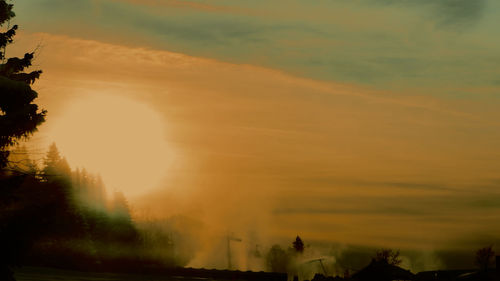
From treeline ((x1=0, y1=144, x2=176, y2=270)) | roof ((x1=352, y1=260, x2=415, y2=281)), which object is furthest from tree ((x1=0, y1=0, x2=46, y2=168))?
roof ((x1=352, y1=260, x2=415, y2=281))

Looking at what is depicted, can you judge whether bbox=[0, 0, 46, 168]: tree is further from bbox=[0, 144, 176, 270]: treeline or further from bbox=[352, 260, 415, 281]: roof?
bbox=[352, 260, 415, 281]: roof

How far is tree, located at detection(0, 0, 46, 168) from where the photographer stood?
33.8 metres

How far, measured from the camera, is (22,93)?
34.0 m

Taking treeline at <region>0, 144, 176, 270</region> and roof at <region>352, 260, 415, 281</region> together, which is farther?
roof at <region>352, 260, 415, 281</region>

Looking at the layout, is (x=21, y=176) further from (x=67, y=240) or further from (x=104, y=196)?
(x=104, y=196)

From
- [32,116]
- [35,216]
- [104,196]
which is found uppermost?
[104,196]

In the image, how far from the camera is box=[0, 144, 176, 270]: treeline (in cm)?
3394

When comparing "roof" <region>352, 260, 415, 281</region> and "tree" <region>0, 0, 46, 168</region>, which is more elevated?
"tree" <region>0, 0, 46, 168</region>

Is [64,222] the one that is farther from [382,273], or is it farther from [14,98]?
[14,98]

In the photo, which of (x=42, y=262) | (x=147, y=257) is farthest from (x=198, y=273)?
(x=147, y=257)

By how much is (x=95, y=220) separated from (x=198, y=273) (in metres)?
33.4

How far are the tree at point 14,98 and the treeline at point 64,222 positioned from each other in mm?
897

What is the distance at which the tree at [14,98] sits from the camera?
33.8 meters

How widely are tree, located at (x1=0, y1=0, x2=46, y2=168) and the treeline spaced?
0.90 m
